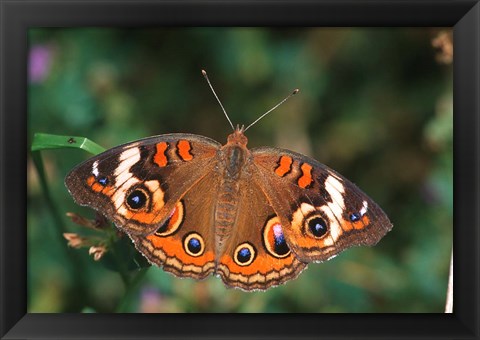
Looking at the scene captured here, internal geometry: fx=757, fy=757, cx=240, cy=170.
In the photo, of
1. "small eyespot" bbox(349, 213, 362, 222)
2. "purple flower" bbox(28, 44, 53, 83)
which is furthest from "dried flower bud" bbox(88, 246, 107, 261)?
"purple flower" bbox(28, 44, 53, 83)

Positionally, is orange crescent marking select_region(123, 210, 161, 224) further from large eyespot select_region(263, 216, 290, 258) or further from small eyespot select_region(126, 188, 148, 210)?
large eyespot select_region(263, 216, 290, 258)

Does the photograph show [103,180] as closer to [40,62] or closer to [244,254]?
[244,254]

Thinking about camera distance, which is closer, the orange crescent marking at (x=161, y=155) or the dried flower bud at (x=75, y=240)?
the orange crescent marking at (x=161, y=155)

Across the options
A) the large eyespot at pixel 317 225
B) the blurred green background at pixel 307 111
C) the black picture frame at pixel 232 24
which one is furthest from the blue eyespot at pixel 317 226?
the blurred green background at pixel 307 111

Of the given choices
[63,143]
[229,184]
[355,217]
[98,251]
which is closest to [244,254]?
[229,184]

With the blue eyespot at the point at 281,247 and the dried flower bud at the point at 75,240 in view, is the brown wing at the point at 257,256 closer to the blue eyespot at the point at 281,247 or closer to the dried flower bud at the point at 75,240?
the blue eyespot at the point at 281,247
